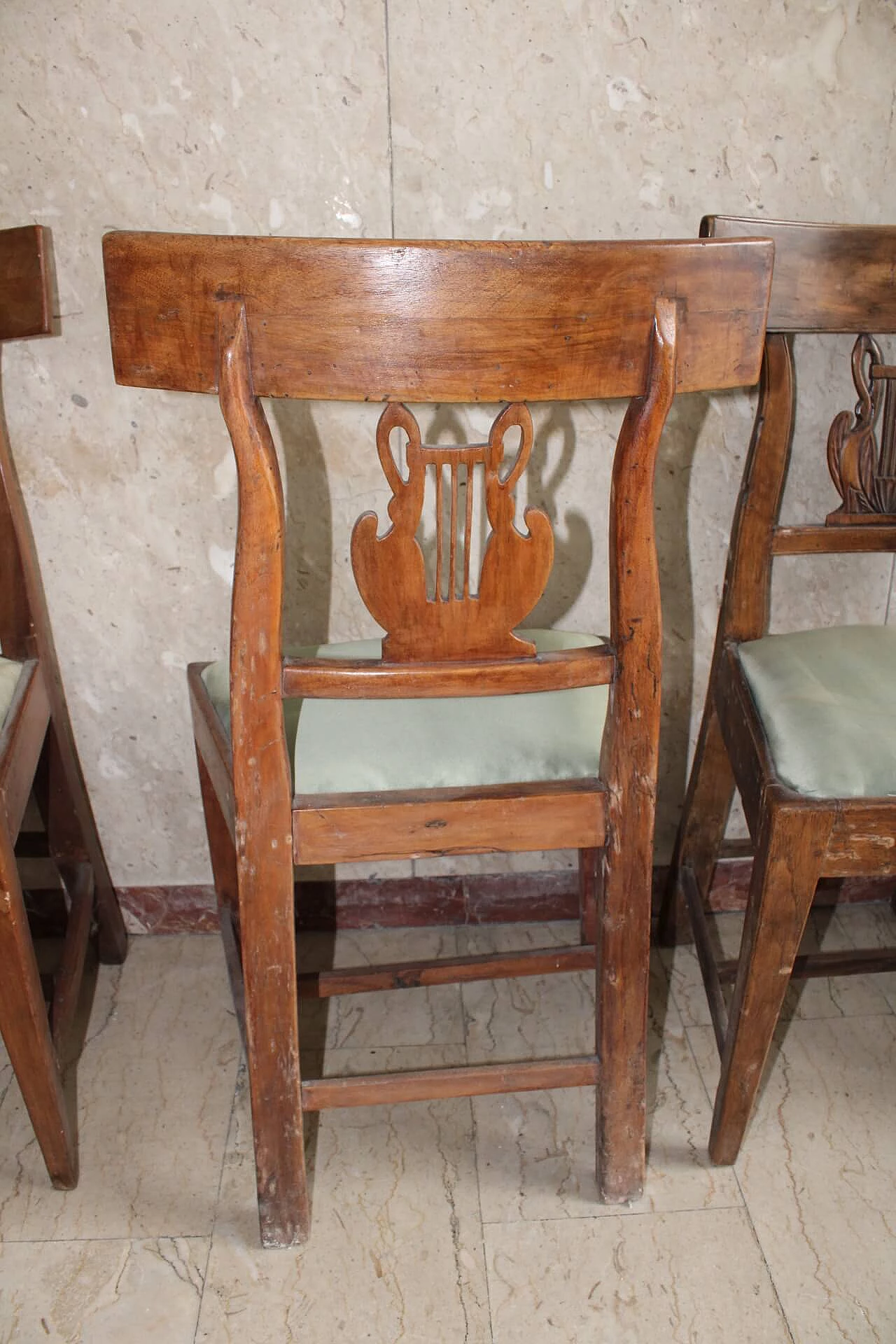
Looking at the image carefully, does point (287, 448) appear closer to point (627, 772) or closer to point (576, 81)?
point (576, 81)

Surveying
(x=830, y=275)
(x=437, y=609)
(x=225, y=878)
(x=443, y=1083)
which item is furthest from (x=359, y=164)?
(x=443, y=1083)

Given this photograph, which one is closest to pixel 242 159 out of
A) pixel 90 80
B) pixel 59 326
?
pixel 90 80

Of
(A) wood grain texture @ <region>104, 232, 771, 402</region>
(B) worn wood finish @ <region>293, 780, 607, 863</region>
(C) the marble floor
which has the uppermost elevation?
(A) wood grain texture @ <region>104, 232, 771, 402</region>

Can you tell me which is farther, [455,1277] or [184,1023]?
[184,1023]

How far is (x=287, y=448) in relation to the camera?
1490mm

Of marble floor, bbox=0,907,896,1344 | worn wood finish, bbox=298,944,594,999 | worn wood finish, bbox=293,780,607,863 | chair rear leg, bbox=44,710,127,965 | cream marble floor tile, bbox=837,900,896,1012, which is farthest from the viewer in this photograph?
cream marble floor tile, bbox=837,900,896,1012

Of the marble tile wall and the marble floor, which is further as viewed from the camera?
the marble tile wall

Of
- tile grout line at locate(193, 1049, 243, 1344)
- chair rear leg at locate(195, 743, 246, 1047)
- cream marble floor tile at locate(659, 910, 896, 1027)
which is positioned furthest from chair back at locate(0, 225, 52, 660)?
cream marble floor tile at locate(659, 910, 896, 1027)

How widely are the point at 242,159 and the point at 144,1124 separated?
3.91 ft

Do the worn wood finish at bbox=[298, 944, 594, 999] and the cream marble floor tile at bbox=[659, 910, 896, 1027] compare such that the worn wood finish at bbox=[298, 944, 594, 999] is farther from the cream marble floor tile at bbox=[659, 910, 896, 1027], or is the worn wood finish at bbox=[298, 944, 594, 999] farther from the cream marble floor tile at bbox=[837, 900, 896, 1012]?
the cream marble floor tile at bbox=[837, 900, 896, 1012]

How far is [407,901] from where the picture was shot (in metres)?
1.80

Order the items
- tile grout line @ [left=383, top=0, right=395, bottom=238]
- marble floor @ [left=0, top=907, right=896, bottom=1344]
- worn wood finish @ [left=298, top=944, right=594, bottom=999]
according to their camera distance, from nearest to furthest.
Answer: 1. marble floor @ [left=0, top=907, right=896, bottom=1344]
2. tile grout line @ [left=383, top=0, right=395, bottom=238]
3. worn wood finish @ [left=298, top=944, right=594, bottom=999]

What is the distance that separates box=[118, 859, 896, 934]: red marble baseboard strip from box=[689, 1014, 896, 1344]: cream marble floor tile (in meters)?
0.32

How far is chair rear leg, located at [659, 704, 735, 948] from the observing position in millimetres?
1555
